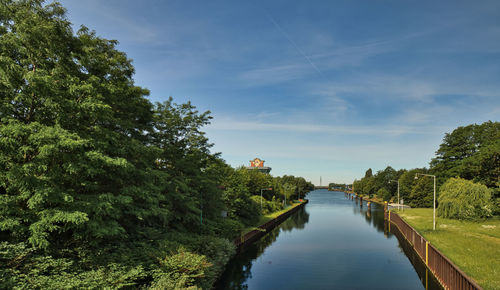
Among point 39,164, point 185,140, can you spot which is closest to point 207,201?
point 185,140

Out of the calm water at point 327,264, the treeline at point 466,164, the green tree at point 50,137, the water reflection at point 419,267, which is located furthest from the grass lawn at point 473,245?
the green tree at point 50,137

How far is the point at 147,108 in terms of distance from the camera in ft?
76.5

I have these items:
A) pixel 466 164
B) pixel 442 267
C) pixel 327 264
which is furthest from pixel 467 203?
pixel 327 264

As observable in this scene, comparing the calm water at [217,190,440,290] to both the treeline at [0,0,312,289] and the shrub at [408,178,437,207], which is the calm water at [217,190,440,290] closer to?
the treeline at [0,0,312,289]

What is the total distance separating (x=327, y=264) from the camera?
1198 inches

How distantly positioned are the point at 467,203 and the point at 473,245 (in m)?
18.3

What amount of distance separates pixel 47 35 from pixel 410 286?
30283mm

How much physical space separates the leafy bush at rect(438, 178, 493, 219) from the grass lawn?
47.0 inches

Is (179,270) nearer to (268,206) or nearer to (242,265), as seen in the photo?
(242,265)

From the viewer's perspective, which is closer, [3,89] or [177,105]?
[3,89]

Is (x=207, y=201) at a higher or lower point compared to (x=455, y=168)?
lower

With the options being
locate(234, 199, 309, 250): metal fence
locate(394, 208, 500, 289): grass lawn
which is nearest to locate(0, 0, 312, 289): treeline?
locate(234, 199, 309, 250): metal fence

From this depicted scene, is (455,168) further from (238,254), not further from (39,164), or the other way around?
(39,164)

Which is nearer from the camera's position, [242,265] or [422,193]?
[242,265]
